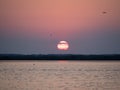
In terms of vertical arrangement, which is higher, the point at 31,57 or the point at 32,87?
the point at 31,57

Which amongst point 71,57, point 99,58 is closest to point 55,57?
point 71,57

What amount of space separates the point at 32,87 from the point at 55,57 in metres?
113

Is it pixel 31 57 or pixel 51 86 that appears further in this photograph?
pixel 31 57

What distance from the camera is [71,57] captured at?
484 feet

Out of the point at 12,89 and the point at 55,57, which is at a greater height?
the point at 55,57

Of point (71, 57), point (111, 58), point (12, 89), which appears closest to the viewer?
point (12, 89)

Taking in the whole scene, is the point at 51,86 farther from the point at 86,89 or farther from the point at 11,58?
the point at 11,58

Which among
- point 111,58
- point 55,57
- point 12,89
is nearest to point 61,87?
point 12,89

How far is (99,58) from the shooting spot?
143m

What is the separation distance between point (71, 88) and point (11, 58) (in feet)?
376

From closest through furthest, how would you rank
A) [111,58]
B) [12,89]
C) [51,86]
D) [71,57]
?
1. [12,89]
2. [51,86]
3. [111,58]
4. [71,57]

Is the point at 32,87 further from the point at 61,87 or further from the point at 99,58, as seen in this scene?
the point at 99,58

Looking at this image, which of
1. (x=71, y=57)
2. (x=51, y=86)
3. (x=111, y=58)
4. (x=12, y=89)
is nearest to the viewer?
(x=12, y=89)

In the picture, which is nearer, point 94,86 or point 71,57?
point 94,86
